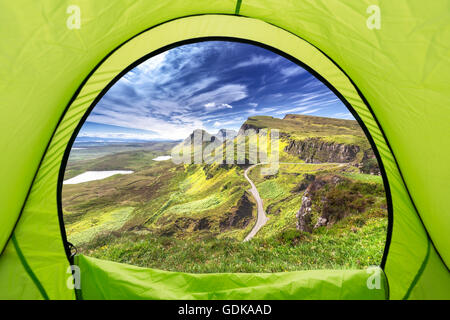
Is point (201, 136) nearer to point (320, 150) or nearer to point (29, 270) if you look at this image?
point (320, 150)

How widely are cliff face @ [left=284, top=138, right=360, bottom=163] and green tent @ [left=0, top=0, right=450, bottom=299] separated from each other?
15.1m

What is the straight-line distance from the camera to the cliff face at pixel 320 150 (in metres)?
15.1

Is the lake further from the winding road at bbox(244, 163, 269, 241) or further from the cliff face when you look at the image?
the cliff face

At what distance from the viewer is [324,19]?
0.92 m

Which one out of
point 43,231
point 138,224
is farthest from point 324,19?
point 138,224

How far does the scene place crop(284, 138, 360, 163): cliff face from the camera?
594 inches

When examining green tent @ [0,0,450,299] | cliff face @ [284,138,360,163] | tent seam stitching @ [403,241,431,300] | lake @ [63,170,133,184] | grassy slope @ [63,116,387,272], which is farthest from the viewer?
lake @ [63,170,133,184]

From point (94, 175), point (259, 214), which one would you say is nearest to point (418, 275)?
point (259, 214)

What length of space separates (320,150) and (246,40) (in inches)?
708

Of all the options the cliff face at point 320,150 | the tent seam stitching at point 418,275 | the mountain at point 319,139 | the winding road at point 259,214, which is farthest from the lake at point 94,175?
the tent seam stitching at point 418,275

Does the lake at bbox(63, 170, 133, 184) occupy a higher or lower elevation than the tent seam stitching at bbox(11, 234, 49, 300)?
higher

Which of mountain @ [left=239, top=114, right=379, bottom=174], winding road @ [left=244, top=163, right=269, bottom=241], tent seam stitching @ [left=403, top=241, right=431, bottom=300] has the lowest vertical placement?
winding road @ [left=244, top=163, right=269, bottom=241]

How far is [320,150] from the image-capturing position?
56.5ft

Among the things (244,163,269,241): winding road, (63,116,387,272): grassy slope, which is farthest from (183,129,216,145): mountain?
(244,163,269,241): winding road
